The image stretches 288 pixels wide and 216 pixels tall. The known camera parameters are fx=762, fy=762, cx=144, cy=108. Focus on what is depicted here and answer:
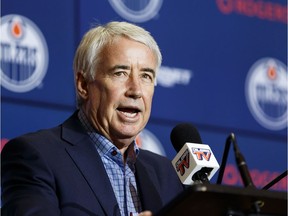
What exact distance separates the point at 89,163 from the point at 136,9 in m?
1.19

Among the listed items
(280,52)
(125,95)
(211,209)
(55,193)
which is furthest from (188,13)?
(211,209)

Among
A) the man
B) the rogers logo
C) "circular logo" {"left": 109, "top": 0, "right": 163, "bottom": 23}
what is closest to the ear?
the man

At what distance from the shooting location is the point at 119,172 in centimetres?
225

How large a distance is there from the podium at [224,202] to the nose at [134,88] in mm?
773

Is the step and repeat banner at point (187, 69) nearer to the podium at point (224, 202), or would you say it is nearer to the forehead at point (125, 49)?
the forehead at point (125, 49)

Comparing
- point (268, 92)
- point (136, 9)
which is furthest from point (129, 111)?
point (268, 92)

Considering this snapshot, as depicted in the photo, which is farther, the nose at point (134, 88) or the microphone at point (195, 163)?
the nose at point (134, 88)

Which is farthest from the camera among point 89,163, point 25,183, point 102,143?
point 102,143

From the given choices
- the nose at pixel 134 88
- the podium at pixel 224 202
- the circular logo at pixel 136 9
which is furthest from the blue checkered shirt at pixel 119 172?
the circular logo at pixel 136 9

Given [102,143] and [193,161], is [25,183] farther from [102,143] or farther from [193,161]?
[193,161]

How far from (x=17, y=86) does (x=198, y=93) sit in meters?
0.92

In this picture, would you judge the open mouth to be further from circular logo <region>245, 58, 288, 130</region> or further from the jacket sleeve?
circular logo <region>245, 58, 288, 130</region>

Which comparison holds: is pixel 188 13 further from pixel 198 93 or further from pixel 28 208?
pixel 28 208

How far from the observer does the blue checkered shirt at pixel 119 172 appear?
2.19 m
